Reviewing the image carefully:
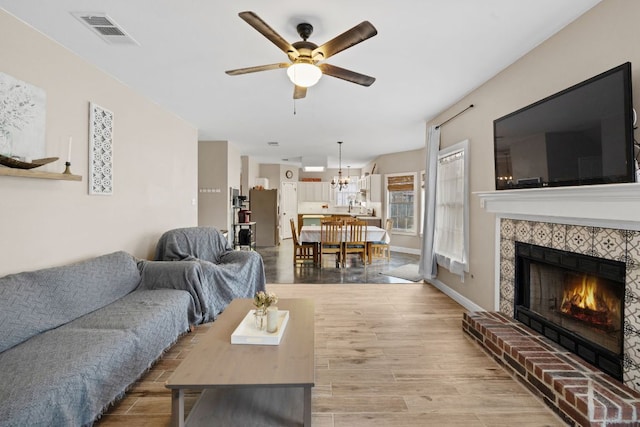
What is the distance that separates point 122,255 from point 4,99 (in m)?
1.48

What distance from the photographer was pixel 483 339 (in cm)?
272

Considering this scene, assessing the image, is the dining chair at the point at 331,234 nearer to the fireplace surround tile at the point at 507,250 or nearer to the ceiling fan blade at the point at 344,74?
the fireplace surround tile at the point at 507,250

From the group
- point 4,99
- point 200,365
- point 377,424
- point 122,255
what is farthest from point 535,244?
point 4,99

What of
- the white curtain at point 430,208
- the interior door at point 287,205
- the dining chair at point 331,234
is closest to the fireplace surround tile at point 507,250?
the white curtain at point 430,208

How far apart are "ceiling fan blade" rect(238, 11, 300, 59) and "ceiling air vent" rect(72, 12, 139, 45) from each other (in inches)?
47.8

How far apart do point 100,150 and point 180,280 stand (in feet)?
4.97

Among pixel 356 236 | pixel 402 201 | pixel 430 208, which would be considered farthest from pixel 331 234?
pixel 402 201

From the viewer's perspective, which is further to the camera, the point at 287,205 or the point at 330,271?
the point at 287,205

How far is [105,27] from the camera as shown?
239 cm

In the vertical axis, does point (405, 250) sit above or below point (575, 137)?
below

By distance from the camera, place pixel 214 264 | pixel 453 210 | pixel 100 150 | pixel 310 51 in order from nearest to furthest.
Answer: pixel 310 51, pixel 100 150, pixel 214 264, pixel 453 210

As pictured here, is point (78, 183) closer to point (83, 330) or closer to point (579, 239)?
point (83, 330)

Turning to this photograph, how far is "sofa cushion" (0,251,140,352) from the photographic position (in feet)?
6.29

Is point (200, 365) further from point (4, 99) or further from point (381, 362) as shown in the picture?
point (4, 99)
